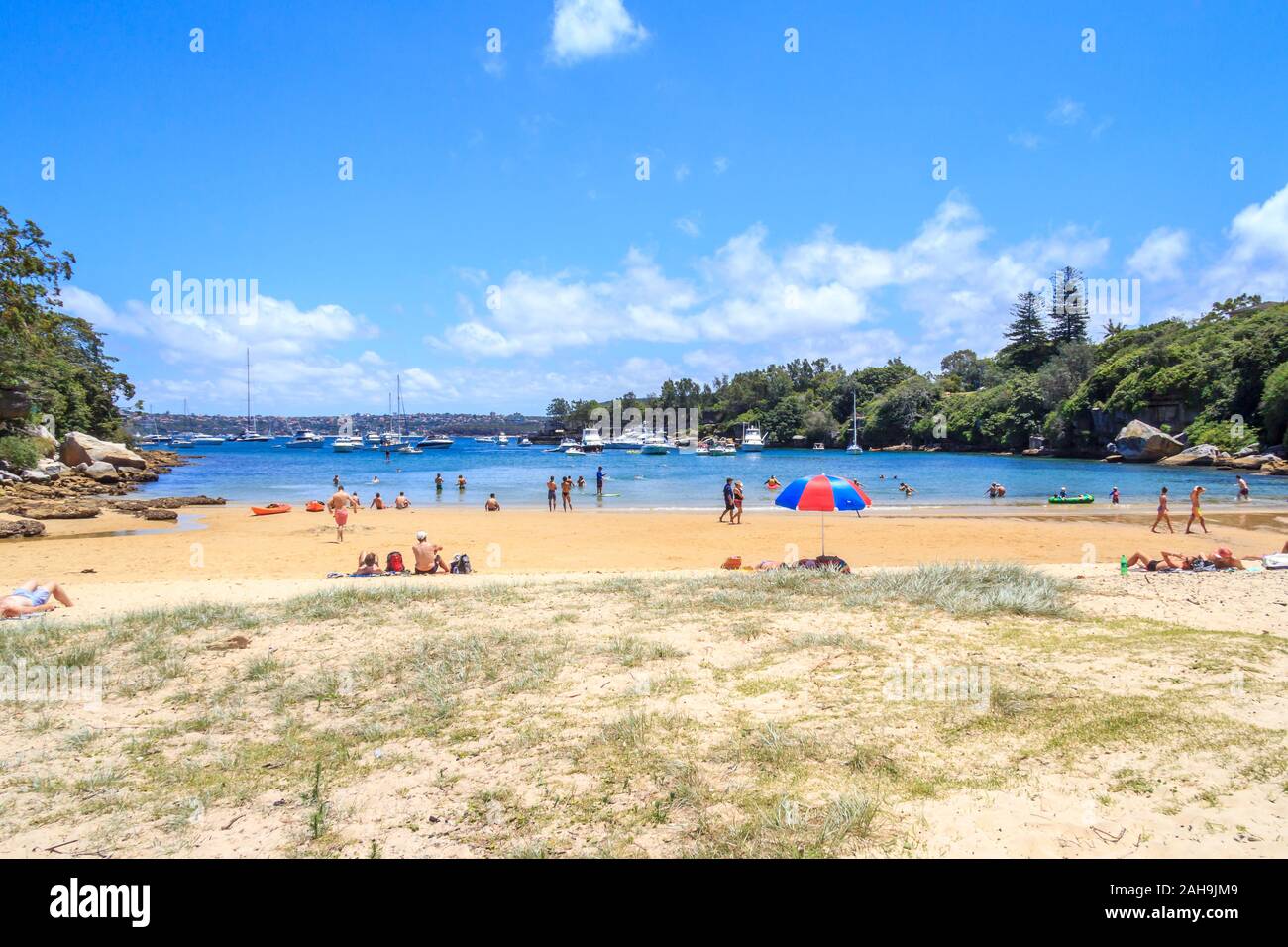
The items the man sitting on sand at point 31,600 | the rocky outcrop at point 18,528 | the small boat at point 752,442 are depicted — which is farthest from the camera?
the small boat at point 752,442

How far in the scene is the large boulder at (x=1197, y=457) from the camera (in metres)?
55.8

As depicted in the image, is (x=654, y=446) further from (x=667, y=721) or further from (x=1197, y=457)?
(x=667, y=721)

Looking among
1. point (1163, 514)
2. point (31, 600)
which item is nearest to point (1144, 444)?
point (1163, 514)

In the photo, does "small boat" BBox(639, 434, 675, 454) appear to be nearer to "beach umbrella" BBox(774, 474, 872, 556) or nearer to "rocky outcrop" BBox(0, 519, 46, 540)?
"rocky outcrop" BBox(0, 519, 46, 540)

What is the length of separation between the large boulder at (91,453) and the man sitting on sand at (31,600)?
41466mm

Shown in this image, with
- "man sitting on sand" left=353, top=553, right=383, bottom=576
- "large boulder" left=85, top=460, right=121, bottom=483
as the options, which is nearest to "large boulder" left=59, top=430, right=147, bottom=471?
"large boulder" left=85, top=460, right=121, bottom=483

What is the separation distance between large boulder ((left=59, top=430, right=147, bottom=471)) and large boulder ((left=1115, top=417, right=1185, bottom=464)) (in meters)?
82.1

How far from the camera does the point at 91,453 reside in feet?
148

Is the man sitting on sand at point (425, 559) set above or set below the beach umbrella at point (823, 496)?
below

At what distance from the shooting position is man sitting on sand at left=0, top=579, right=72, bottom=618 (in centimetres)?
972

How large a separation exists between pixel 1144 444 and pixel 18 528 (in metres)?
77.1

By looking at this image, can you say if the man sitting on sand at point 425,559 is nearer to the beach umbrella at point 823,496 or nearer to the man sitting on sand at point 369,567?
the man sitting on sand at point 369,567

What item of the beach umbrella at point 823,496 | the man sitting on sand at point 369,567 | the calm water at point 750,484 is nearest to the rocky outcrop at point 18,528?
the calm water at point 750,484
